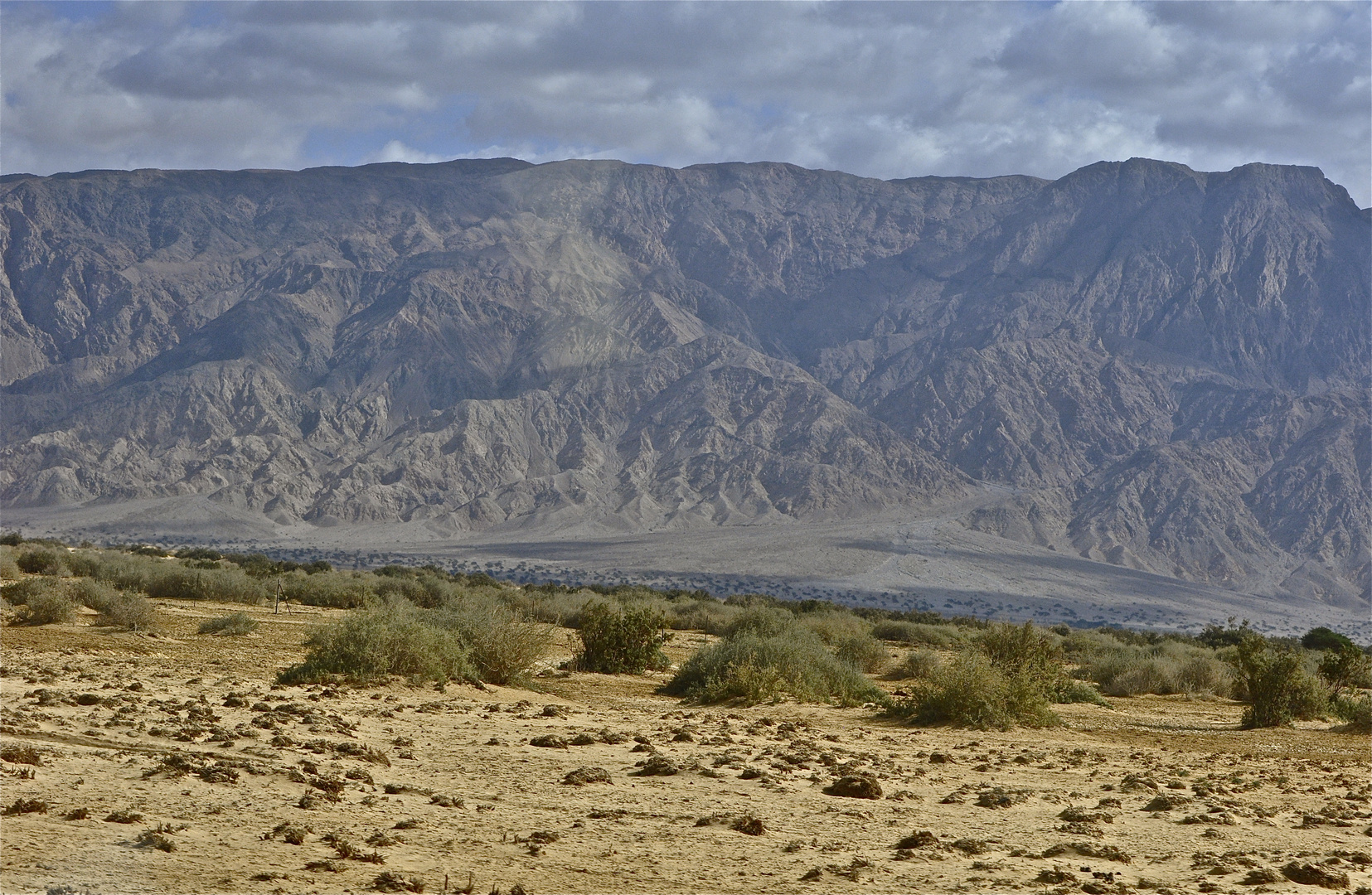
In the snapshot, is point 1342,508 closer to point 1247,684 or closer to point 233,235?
point 1247,684

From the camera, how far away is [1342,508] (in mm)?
140875

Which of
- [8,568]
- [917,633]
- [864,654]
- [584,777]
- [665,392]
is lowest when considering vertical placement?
[917,633]

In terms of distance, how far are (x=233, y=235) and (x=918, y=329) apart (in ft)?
333

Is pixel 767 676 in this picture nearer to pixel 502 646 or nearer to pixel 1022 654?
pixel 502 646

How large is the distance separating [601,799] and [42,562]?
31.6 meters

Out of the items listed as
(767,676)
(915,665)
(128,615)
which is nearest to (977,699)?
(767,676)

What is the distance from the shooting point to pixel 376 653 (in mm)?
19469

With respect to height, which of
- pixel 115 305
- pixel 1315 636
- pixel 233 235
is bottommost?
pixel 1315 636

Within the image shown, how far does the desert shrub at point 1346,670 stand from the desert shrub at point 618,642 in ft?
42.4

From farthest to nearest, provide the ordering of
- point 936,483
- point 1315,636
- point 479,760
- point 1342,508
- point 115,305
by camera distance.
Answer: point 115,305
point 936,483
point 1342,508
point 1315,636
point 479,760

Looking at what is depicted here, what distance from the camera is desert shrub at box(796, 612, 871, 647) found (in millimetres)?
35009

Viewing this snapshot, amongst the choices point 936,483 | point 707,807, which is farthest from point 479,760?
point 936,483

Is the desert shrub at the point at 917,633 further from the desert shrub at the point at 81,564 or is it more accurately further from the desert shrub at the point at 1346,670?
the desert shrub at the point at 81,564

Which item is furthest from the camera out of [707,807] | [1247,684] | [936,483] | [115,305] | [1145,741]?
[115,305]
